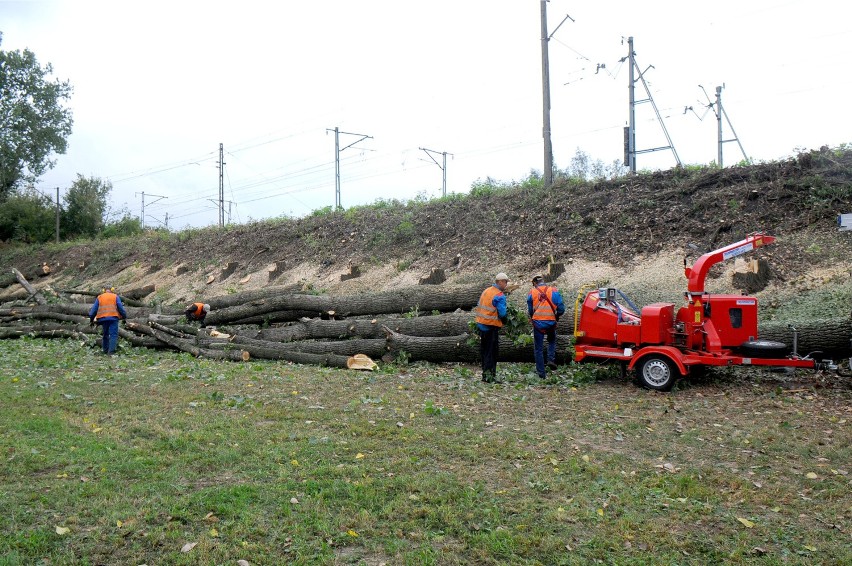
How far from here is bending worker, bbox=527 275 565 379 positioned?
1060cm

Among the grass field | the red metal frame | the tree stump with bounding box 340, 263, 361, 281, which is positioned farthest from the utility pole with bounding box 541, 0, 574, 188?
the grass field

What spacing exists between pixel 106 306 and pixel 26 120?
133 feet

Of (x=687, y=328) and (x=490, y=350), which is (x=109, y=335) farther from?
(x=687, y=328)

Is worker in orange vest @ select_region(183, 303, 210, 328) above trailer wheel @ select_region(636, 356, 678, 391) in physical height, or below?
above

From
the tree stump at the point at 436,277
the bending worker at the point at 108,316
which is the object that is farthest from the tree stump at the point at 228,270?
the tree stump at the point at 436,277

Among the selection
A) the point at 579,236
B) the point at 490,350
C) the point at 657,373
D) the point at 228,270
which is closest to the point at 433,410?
the point at 490,350

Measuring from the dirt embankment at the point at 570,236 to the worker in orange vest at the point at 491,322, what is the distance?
16.2 feet

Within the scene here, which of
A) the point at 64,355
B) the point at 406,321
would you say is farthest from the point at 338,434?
the point at 64,355

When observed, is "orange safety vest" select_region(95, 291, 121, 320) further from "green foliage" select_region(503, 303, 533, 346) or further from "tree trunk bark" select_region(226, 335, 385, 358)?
"green foliage" select_region(503, 303, 533, 346)

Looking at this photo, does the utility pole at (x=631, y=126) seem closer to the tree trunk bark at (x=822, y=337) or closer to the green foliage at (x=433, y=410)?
the tree trunk bark at (x=822, y=337)

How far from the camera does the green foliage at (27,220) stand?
144 feet

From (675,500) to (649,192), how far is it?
48.7 ft

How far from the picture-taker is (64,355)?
1425cm

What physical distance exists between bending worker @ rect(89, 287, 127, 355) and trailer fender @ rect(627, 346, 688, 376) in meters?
12.0
